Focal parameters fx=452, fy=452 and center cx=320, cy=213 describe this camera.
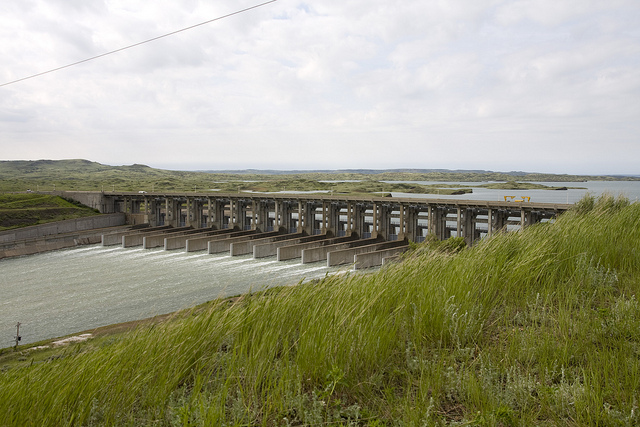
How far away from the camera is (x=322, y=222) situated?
5619 centimetres

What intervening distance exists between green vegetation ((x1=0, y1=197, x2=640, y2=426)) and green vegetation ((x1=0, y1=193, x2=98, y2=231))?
60587 millimetres

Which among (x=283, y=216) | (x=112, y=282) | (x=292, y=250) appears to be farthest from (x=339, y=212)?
(x=112, y=282)

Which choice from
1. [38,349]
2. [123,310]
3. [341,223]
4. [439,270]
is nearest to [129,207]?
[341,223]

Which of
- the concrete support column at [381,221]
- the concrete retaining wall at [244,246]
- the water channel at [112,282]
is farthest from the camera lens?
the concrete support column at [381,221]

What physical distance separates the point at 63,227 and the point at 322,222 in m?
34.4

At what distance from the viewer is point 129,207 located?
244 ft

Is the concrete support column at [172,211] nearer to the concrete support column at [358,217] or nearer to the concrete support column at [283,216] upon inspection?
the concrete support column at [283,216]

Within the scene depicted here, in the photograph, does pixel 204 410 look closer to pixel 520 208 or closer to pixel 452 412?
pixel 452 412

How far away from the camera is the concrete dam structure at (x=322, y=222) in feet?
132

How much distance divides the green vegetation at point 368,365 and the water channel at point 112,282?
14011 millimetres

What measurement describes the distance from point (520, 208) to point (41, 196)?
226 ft

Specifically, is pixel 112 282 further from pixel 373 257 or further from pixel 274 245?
pixel 373 257

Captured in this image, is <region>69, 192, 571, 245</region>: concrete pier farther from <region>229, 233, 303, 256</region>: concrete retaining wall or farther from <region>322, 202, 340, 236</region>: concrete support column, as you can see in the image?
<region>229, 233, 303, 256</region>: concrete retaining wall

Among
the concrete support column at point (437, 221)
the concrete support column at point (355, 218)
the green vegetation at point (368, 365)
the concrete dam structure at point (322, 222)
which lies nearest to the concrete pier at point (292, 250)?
the concrete dam structure at point (322, 222)
